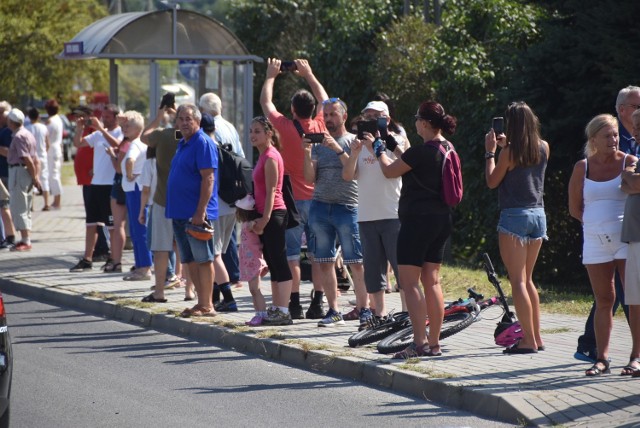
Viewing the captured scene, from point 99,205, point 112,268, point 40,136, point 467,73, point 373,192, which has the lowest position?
point 112,268

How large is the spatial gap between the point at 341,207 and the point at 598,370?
10.5ft

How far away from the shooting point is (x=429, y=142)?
9.03m

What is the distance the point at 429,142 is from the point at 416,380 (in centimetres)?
184

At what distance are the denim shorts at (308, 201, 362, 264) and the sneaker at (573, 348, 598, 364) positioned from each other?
8.37ft

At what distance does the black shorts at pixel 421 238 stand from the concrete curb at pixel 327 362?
814 millimetres

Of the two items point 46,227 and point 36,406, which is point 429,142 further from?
point 46,227

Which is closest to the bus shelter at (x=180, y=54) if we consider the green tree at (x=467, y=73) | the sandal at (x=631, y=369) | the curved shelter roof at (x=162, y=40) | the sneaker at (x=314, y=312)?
the curved shelter roof at (x=162, y=40)

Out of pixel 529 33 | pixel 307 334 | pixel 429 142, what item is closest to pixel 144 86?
pixel 529 33

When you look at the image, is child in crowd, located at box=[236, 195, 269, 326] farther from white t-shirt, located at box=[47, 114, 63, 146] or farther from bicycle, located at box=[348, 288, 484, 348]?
white t-shirt, located at box=[47, 114, 63, 146]

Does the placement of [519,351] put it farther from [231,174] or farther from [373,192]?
[231,174]

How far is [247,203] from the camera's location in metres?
10.7

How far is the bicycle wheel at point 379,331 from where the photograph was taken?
9648 millimetres

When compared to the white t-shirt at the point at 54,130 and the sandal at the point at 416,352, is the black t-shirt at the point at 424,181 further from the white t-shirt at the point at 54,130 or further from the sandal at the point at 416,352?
the white t-shirt at the point at 54,130

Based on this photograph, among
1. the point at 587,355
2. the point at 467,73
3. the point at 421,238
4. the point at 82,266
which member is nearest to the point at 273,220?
the point at 421,238
